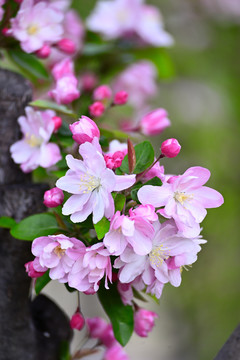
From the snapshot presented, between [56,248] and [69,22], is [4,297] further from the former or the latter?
[69,22]

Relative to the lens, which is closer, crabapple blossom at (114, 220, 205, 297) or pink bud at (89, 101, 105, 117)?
crabapple blossom at (114, 220, 205, 297)

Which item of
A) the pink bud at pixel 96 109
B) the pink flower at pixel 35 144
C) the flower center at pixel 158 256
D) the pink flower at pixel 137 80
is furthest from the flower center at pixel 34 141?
the pink flower at pixel 137 80

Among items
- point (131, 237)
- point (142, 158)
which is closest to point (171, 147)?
point (142, 158)

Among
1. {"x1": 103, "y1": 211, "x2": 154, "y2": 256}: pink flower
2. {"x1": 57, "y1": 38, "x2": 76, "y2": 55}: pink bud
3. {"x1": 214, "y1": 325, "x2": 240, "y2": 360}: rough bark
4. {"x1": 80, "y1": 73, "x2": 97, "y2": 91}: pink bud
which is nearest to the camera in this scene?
{"x1": 103, "y1": 211, "x2": 154, "y2": 256}: pink flower

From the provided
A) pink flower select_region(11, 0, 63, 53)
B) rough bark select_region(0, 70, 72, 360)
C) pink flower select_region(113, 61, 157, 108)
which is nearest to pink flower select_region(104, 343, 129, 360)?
rough bark select_region(0, 70, 72, 360)

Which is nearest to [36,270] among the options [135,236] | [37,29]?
[135,236]

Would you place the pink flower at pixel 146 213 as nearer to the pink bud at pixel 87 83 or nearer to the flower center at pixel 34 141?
the flower center at pixel 34 141

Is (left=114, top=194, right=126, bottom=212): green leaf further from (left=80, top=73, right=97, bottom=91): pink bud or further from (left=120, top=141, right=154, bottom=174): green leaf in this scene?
(left=80, top=73, right=97, bottom=91): pink bud
